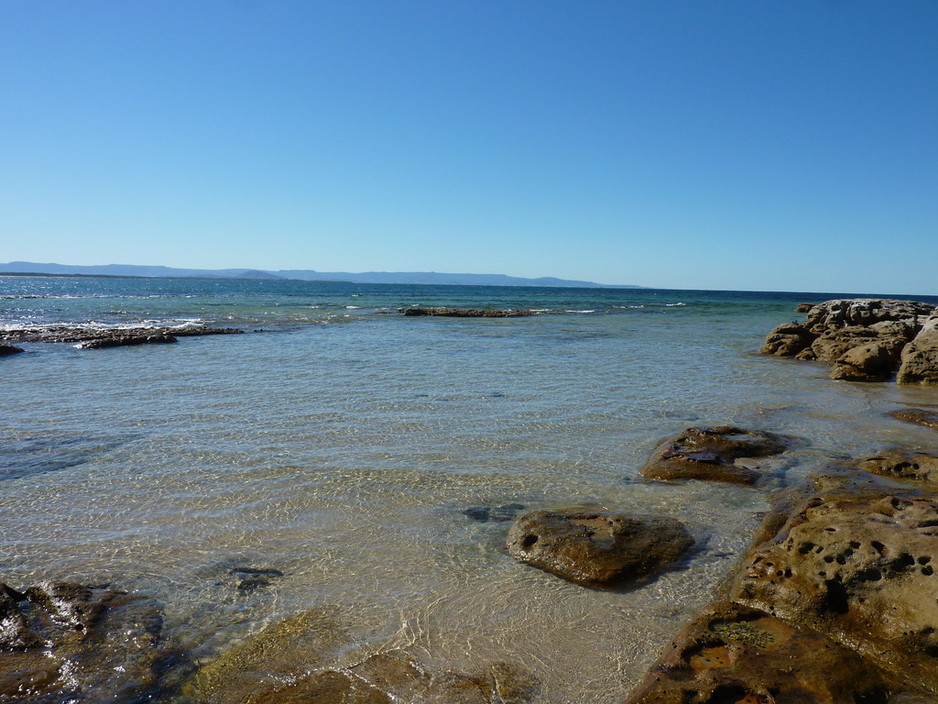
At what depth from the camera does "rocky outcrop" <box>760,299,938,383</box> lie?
13.1 meters

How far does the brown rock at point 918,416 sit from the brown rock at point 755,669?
23.2ft

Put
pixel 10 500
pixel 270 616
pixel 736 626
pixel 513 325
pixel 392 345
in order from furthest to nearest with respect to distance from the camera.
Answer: pixel 513 325 < pixel 392 345 < pixel 10 500 < pixel 270 616 < pixel 736 626

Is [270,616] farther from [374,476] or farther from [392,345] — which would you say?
[392,345]

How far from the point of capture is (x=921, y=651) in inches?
124

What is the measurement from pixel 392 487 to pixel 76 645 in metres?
3.02

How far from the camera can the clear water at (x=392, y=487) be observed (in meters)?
3.71

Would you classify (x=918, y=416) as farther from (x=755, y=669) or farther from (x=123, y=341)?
(x=123, y=341)

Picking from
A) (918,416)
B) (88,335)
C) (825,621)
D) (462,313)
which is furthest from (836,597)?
(462,313)

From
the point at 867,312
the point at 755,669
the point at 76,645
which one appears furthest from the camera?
the point at 867,312

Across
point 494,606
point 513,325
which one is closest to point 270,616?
point 494,606

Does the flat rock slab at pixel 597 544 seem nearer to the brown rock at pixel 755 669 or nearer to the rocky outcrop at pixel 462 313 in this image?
the brown rock at pixel 755 669

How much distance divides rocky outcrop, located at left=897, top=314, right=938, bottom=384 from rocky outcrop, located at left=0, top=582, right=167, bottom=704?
1445cm

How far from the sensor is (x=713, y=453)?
6.84 meters

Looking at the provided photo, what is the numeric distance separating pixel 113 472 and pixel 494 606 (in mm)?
4613
